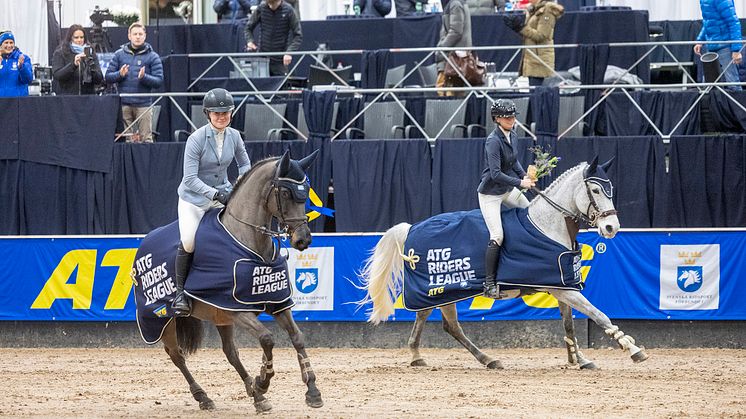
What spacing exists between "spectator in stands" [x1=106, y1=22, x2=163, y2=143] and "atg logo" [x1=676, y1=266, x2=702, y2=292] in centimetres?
819

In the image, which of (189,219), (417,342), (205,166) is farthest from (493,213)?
(189,219)

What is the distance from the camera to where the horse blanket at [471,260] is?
41.3 feet

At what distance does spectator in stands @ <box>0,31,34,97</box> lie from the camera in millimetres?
18375

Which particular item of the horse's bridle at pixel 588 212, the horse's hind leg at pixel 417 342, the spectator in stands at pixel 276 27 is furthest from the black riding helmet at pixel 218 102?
the spectator in stands at pixel 276 27

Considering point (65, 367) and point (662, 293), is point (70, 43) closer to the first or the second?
point (65, 367)

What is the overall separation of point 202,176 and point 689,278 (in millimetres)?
7416

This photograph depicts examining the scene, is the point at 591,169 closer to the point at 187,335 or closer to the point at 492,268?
the point at 492,268

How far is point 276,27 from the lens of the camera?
763 inches

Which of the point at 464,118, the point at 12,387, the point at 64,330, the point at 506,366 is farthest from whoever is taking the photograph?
the point at 464,118

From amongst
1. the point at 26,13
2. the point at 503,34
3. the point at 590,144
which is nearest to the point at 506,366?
the point at 590,144

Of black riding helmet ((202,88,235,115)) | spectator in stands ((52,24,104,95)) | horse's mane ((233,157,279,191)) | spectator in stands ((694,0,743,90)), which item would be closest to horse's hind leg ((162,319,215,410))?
horse's mane ((233,157,279,191))

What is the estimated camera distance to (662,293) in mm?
15266

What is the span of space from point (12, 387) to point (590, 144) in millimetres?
8573

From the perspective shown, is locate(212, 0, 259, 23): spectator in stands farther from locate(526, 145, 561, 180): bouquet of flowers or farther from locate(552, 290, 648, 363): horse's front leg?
locate(552, 290, 648, 363): horse's front leg
